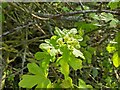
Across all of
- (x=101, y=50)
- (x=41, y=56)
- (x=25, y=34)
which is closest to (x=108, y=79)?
(x=101, y=50)

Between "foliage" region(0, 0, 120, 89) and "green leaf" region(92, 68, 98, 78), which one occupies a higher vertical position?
"foliage" region(0, 0, 120, 89)

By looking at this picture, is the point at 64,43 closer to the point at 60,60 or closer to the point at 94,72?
the point at 60,60

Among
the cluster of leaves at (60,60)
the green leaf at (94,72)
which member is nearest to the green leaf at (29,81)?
the cluster of leaves at (60,60)

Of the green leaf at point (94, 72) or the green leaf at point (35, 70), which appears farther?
the green leaf at point (94, 72)

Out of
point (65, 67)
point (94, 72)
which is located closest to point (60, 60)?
point (65, 67)

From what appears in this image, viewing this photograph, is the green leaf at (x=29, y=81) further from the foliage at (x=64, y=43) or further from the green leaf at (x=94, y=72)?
the green leaf at (x=94, y=72)

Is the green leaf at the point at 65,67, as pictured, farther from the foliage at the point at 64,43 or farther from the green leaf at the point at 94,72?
the green leaf at the point at 94,72

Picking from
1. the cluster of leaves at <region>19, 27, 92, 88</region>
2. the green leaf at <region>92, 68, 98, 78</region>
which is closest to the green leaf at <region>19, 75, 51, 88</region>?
the cluster of leaves at <region>19, 27, 92, 88</region>

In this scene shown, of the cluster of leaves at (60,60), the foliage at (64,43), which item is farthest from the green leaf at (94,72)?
the cluster of leaves at (60,60)

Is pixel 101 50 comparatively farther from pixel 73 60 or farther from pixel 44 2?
pixel 73 60

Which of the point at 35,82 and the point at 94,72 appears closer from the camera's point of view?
the point at 35,82

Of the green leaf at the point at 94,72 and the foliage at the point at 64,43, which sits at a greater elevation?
the foliage at the point at 64,43

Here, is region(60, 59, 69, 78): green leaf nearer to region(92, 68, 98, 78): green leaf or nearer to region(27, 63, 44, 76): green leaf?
region(27, 63, 44, 76): green leaf

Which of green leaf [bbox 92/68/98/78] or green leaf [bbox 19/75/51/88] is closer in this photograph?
green leaf [bbox 19/75/51/88]
